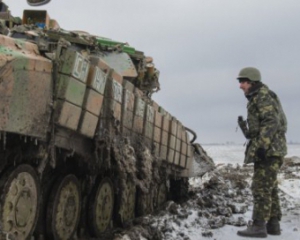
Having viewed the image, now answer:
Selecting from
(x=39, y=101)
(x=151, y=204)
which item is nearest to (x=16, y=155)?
(x=39, y=101)

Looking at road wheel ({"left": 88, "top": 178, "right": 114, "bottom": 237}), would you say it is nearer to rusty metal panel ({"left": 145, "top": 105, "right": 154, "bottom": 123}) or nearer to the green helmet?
rusty metal panel ({"left": 145, "top": 105, "right": 154, "bottom": 123})

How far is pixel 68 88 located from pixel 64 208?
4.85 feet

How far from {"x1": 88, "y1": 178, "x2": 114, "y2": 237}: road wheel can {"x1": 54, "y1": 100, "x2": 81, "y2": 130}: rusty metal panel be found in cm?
164

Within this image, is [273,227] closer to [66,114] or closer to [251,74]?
[251,74]

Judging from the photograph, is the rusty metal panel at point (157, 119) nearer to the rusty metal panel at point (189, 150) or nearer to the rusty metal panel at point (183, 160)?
the rusty metal panel at point (183, 160)

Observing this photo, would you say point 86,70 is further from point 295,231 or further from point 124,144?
point 295,231

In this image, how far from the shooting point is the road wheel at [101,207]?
18.3 feet

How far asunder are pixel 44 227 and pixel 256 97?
2.77 metres

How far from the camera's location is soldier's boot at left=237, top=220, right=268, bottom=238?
5391 millimetres

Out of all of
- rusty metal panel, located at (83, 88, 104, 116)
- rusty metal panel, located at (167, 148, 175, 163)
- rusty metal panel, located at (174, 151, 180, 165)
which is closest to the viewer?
rusty metal panel, located at (83, 88, 104, 116)

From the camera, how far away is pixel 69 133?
4270mm

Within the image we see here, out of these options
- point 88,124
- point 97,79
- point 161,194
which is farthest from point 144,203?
point 97,79

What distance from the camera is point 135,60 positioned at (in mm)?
7324

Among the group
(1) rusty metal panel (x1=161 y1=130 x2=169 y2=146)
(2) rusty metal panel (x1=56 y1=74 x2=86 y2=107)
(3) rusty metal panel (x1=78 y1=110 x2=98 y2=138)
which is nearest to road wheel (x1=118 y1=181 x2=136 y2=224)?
(1) rusty metal panel (x1=161 y1=130 x2=169 y2=146)
